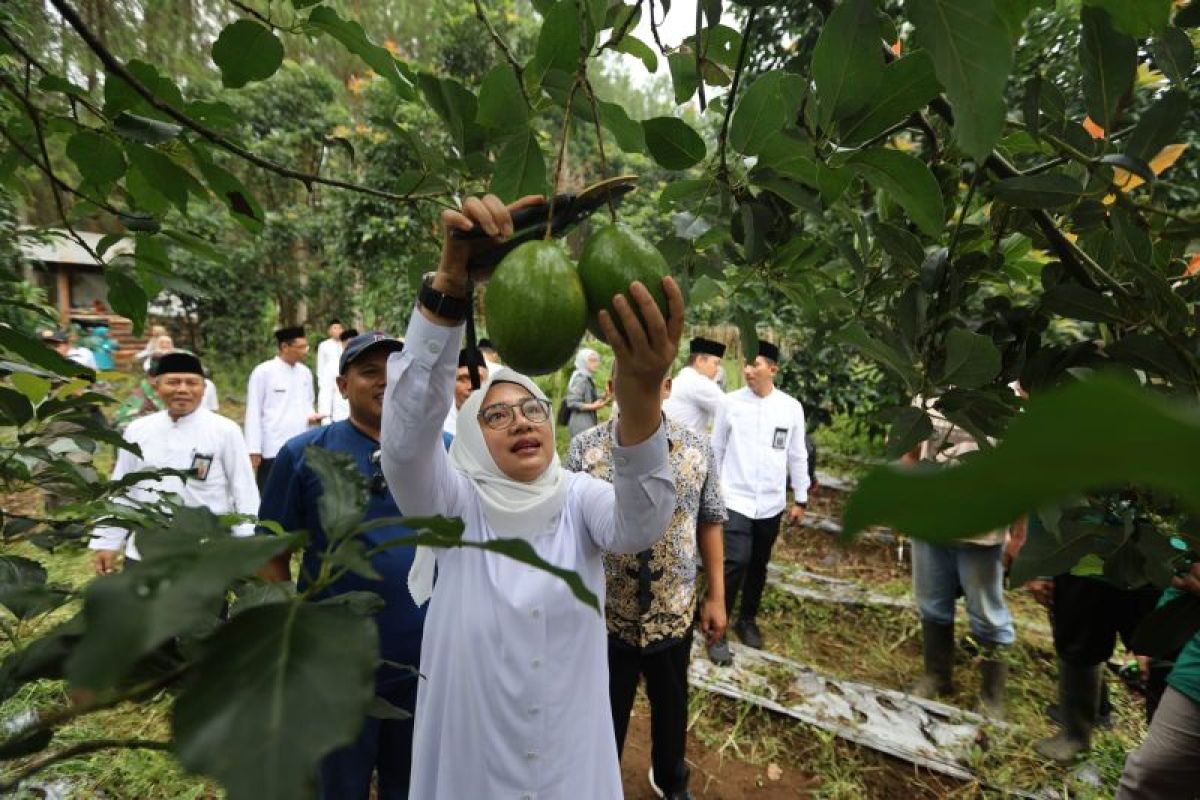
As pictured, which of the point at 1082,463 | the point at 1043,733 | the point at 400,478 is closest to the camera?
the point at 1082,463

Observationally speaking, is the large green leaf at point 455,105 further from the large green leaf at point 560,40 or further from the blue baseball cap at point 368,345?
the blue baseball cap at point 368,345

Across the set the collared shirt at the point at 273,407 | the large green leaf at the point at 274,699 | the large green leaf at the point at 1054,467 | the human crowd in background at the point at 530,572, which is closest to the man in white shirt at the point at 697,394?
the human crowd in background at the point at 530,572

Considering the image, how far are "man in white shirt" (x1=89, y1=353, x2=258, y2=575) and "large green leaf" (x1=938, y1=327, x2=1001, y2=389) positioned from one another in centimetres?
309

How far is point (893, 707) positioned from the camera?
3.23 m

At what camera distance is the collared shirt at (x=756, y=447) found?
394 centimetres

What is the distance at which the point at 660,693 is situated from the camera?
246 cm

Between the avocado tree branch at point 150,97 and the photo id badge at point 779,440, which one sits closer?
the avocado tree branch at point 150,97

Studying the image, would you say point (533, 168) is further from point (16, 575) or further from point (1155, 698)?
point (1155, 698)

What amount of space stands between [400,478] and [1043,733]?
3572 mm

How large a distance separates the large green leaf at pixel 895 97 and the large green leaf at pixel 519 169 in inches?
17.9

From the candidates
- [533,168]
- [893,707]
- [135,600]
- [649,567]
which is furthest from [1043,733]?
[135,600]

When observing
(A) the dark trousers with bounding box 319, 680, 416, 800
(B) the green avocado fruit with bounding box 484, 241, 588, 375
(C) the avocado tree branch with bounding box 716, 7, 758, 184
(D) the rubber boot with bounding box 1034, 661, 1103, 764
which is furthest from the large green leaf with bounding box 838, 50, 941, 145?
(D) the rubber boot with bounding box 1034, 661, 1103, 764

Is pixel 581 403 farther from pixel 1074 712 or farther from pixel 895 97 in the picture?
pixel 895 97

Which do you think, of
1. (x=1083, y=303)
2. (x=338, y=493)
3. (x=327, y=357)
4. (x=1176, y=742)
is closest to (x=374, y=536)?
(x=338, y=493)
